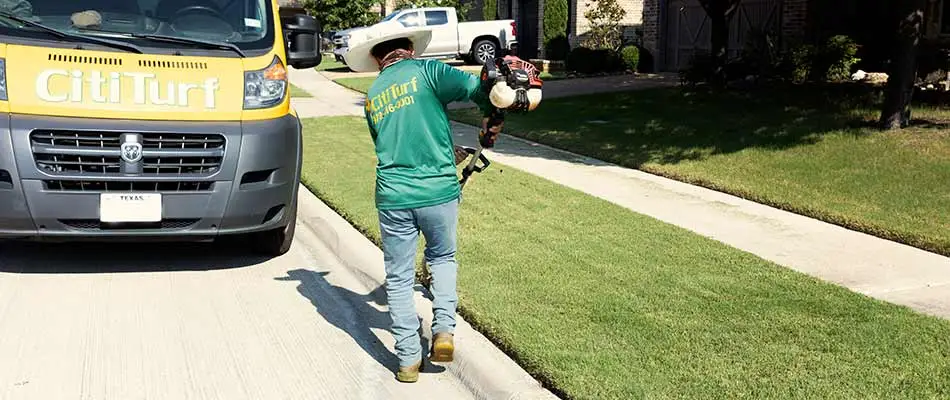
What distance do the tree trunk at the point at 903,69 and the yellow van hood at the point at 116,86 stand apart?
7.67m

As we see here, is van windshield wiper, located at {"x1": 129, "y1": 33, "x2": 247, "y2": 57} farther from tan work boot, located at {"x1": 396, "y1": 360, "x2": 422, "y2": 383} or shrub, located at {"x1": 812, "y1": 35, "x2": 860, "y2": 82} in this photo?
shrub, located at {"x1": 812, "y1": 35, "x2": 860, "y2": 82}

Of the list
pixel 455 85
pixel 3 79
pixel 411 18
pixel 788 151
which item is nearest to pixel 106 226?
pixel 3 79

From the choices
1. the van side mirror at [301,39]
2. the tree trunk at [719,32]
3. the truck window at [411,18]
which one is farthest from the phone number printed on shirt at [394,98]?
the truck window at [411,18]

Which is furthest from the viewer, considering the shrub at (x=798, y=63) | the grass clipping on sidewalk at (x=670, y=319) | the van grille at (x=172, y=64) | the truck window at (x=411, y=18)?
the truck window at (x=411, y=18)

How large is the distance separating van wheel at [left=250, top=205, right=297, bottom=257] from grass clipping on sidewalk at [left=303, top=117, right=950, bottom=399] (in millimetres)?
666

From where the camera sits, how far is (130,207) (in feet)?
18.4

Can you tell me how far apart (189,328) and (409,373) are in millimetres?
1466

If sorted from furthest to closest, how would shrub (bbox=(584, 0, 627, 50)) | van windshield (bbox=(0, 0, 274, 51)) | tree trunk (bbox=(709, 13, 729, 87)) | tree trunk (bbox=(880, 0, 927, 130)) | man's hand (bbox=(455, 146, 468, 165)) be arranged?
shrub (bbox=(584, 0, 627, 50)), tree trunk (bbox=(709, 13, 729, 87)), tree trunk (bbox=(880, 0, 927, 130)), van windshield (bbox=(0, 0, 274, 51)), man's hand (bbox=(455, 146, 468, 165))

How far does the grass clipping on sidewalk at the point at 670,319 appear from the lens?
158 inches

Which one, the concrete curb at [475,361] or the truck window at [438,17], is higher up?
the truck window at [438,17]

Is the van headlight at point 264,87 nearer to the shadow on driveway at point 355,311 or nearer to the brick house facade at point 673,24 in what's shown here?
the shadow on driveway at point 355,311

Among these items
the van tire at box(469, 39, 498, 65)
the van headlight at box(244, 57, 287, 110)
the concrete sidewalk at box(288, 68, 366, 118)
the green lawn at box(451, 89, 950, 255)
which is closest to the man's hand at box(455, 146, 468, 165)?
the van headlight at box(244, 57, 287, 110)

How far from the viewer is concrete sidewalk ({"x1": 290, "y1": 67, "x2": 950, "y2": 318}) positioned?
5645 millimetres

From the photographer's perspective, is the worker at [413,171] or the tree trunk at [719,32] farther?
the tree trunk at [719,32]
